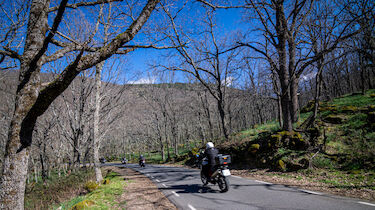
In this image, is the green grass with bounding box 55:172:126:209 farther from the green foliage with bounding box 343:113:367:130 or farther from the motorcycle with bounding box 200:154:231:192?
the green foliage with bounding box 343:113:367:130

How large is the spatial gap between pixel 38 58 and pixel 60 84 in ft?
2.07

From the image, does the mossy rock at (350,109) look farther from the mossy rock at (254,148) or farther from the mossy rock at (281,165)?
the mossy rock at (281,165)

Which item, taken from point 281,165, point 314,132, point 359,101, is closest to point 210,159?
point 281,165

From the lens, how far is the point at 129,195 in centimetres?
725

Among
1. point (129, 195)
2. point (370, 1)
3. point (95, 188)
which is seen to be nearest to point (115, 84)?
point (95, 188)

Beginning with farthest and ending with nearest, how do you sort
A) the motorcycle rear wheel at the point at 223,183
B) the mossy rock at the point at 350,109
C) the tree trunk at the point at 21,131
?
1. the mossy rock at the point at 350,109
2. the motorcycle rear wheel at the point at 223,183
3. the tree trunk at the point at 21,131

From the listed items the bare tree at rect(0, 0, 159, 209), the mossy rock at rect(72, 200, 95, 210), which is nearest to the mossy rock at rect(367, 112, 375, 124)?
the bare tree at rect(0, 0, 159, 209)

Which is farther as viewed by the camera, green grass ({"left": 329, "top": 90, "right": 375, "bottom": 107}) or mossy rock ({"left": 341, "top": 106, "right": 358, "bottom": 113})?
green grass ({"left": 329, "top": 90, "right": 375, "bottom": 107})

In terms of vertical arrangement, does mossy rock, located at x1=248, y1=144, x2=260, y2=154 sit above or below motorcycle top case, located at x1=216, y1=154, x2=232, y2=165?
below

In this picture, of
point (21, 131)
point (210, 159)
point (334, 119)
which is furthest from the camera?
point (334, 119)

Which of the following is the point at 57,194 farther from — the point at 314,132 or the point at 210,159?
the point at 314,132

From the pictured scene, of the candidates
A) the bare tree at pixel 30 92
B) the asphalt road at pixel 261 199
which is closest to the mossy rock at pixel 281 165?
the asphalt road at pixel 261 199

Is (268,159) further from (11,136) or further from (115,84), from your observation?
(11,136)

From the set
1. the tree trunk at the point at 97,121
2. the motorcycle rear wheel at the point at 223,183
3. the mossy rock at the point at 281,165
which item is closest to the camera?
the motorcycle rear wheel at the point at 223,183
